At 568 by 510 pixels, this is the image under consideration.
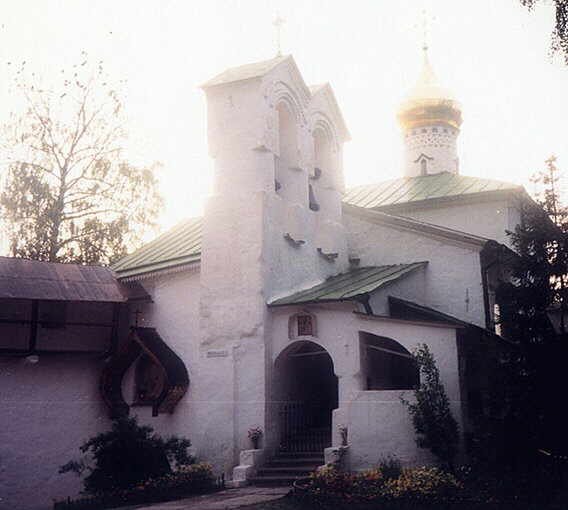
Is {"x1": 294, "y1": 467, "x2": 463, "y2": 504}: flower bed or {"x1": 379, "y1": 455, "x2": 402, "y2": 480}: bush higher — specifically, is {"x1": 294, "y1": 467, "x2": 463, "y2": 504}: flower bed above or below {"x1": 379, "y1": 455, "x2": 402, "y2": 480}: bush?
below

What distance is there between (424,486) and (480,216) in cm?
1017

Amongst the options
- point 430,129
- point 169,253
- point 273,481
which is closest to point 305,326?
point 273,481

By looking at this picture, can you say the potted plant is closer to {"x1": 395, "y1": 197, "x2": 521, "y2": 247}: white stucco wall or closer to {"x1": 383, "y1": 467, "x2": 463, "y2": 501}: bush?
{"x1": 383, "y1": 467, "x2": 463, "y2": 501}: bush

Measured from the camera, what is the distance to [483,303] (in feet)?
48.8

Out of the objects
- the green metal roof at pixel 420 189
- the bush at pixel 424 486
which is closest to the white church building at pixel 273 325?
the bush at pixel 424 486

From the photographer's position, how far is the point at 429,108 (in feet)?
72.9

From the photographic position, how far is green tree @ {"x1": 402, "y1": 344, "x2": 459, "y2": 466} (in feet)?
36.0

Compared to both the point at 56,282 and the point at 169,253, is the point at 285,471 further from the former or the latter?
the point at 169,253

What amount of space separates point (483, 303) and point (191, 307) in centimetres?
603

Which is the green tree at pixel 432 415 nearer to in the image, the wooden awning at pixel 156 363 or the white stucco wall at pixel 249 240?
the white stucco wall at pixel 249 240

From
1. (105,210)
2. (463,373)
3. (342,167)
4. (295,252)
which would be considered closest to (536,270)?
(463,373)

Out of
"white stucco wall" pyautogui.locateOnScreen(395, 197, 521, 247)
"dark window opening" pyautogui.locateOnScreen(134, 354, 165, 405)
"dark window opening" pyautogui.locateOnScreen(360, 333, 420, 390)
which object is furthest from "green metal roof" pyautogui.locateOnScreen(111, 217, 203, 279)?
"white stucco wall" pyautogui.locateOnScreen(395, 197, 521, 247)

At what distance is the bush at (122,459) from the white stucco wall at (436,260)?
682 centimetres

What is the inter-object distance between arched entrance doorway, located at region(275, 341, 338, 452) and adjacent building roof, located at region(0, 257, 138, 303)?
3.83m
